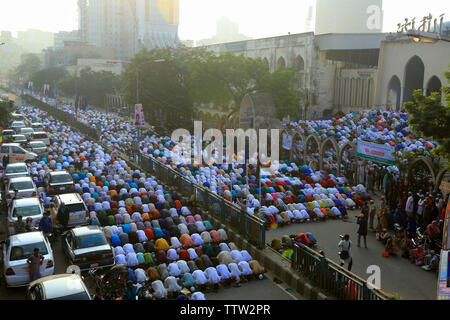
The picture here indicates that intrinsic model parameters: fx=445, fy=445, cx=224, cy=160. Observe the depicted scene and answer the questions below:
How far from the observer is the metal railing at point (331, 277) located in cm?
934

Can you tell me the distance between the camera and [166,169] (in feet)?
75.5

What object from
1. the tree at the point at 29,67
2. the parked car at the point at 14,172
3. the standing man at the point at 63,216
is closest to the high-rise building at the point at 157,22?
the tree at the point at 29,67

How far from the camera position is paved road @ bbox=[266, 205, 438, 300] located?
452 inches

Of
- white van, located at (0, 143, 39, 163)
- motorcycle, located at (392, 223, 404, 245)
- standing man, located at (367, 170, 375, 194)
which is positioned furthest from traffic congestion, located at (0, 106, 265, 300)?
standing man, located at (367, 170, 375, 194)

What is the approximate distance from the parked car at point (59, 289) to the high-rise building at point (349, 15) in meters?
170

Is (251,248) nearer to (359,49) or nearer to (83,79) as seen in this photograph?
(359,49)

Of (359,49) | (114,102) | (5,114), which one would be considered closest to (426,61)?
(359,49)

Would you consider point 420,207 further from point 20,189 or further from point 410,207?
point 20,189

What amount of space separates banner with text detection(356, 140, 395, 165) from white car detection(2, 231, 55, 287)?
45.3 ft

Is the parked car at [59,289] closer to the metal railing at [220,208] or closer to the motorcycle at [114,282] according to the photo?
the motorcycle at [114,282]

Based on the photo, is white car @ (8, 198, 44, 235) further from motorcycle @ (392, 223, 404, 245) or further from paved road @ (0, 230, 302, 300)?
motorcycle @ (392, 223, 404, 245)

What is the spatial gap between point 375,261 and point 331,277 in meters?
3.16

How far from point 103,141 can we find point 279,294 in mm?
29265

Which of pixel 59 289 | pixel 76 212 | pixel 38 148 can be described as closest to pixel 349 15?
pixel 38 148
